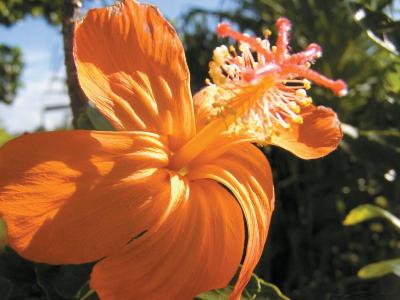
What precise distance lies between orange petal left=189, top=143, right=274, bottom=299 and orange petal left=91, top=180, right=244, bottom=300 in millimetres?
16

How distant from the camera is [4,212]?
461 mm

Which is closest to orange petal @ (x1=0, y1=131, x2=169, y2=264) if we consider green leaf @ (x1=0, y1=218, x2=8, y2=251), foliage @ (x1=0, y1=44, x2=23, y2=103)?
green leaf @ (x1=0, y1=218, x2=8, y2=251)

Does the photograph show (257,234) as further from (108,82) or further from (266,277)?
(266,277)

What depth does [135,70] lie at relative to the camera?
0.58m

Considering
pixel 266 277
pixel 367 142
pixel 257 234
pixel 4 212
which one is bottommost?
pixel 266 277

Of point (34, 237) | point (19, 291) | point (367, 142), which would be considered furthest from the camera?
point (367, 142)

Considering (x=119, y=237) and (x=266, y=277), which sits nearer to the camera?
(x=119, y=237)

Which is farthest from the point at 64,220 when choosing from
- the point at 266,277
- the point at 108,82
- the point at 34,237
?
the point at 266,277

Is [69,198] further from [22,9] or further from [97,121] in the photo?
[22,9]

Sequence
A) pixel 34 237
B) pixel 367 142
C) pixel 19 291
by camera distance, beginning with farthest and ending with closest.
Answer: pixel 367 142 < pixel 19 291 < pixel 34 237

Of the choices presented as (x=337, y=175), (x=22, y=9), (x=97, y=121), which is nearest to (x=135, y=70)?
(x=97, y=121)

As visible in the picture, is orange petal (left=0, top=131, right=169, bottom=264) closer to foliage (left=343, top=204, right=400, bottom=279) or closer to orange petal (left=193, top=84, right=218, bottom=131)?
orange petal (left=193, top=84, right=218, bottom=131)

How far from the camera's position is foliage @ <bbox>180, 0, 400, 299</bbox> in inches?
39.7

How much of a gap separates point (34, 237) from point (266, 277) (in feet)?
2.05
